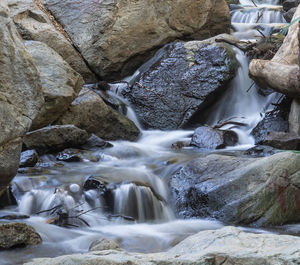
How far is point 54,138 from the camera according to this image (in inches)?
284

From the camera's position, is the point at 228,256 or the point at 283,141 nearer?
the point at 228,256

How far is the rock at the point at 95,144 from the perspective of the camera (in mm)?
7663

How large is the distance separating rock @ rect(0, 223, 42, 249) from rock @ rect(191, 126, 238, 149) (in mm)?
4530

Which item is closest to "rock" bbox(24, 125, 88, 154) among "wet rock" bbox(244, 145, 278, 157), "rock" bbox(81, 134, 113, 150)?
"rock" bbox(81, 134, 113, 150)

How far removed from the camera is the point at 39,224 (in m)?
4.57

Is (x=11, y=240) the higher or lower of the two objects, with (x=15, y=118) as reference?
lower

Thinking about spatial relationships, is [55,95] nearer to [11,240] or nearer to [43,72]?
[43,72]

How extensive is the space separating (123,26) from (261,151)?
197 inches

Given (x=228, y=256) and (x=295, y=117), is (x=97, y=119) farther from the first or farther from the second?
(x=228, y=256)

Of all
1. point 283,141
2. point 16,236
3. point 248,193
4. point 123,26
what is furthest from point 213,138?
point 16,236

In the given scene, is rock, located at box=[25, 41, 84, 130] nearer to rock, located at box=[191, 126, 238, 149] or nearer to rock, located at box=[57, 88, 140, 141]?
rock, located at box=[57, 88, 140, 141]

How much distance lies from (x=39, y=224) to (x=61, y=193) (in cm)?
81

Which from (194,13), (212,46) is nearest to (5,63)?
(212,46)

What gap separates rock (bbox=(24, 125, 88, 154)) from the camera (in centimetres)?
710
